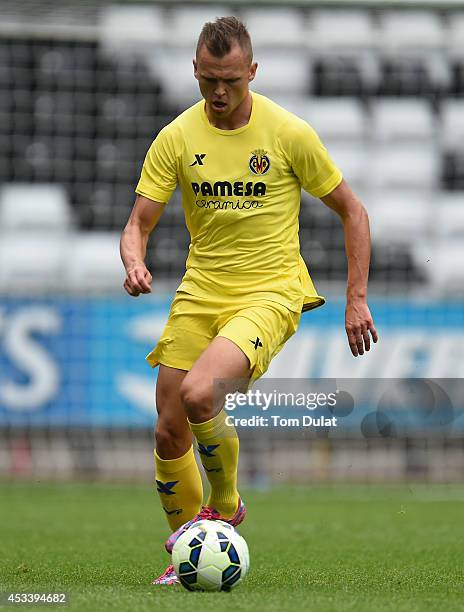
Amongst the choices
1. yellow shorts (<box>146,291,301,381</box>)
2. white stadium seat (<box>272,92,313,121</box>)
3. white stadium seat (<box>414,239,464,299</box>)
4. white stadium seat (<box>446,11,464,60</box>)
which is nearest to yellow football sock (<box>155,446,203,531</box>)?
yellow shorts (<box>146,291,301,381</box>)

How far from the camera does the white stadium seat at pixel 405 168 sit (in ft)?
44.6

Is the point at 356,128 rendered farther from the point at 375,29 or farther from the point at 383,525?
the point at 383,525

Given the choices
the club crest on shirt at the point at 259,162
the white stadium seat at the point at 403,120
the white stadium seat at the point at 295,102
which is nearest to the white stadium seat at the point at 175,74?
the white stadium seat at the point at 295,102

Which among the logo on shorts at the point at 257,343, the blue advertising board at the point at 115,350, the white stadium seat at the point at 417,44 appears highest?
the white stadium seat at the point at 417,44

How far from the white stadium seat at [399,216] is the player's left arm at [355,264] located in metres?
7.60

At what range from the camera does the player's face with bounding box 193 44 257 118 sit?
5.04 m

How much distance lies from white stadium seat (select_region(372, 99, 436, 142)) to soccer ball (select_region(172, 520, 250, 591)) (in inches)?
376

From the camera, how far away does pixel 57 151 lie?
43.1 feet

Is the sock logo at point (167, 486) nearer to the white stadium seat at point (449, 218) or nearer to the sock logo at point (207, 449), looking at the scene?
the sock logo at point (207, 449)

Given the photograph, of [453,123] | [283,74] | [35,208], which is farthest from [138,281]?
[453,123]

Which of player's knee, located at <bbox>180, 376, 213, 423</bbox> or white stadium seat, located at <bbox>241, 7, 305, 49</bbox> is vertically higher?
white stadium seat, located at <bbox>241, 7, 305, 49</bbox>

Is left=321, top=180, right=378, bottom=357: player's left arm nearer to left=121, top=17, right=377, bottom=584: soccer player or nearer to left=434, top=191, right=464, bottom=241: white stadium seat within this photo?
left=121, top=17, right=377, bottom=584: soccer player

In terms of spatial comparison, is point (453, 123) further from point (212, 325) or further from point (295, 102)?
point (212, 325)

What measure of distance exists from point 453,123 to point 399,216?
50.1 inches
